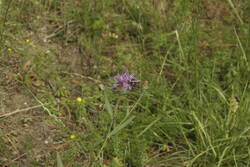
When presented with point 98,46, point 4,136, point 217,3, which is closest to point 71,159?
point 4,136

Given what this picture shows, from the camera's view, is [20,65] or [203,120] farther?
[20,65]

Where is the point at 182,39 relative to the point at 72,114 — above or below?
above

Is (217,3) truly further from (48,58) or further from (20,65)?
(20,65)

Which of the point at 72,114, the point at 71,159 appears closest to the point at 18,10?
the point at 72,114

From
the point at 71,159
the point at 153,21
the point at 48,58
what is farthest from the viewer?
the point at 153,21

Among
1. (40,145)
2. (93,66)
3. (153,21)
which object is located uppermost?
(153,21)

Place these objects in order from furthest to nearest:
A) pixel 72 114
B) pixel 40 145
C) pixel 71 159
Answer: pixel 72 114 < pixel 40 145 < pixel 71 159
